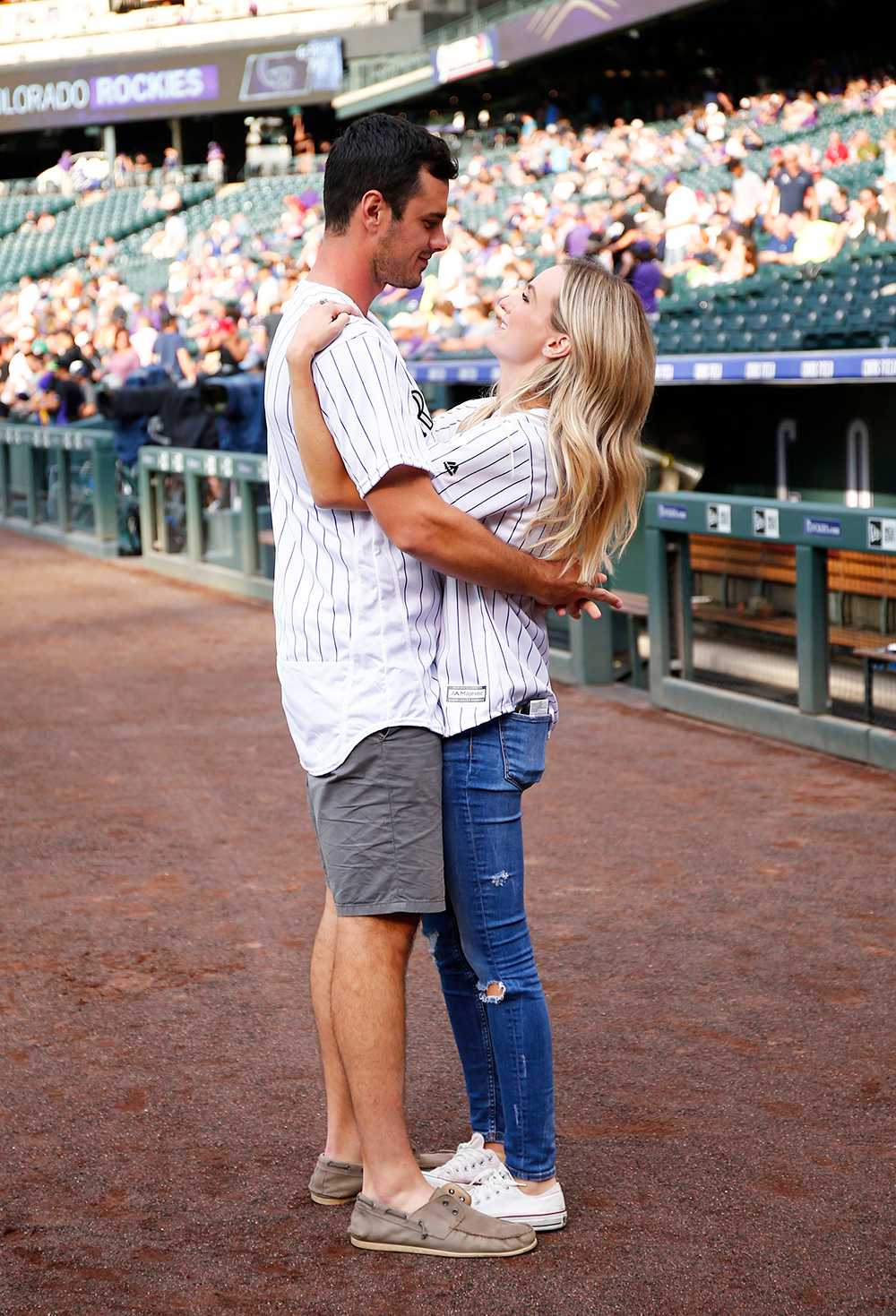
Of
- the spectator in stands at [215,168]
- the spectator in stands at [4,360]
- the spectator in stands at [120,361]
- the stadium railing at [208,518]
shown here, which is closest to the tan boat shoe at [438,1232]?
the stadium railing at [208,518]

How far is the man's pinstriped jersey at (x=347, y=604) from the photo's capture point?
230cm

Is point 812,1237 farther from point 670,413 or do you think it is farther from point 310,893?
point 670,413

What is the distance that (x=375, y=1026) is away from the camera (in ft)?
7.79

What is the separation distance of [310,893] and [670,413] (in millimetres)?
5401

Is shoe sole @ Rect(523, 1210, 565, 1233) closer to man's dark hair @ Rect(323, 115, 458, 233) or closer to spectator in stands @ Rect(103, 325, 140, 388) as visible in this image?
man's dark hair @ Rect(323, 115, 458, 233)

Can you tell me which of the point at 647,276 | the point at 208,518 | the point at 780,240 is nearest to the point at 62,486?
the point at 208,518

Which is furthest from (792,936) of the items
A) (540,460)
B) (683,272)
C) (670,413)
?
(683,272)

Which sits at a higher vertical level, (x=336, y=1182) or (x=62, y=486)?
(x=62, y=486)

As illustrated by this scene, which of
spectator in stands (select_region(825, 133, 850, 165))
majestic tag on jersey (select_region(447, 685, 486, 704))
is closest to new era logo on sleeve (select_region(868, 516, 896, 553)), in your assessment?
majestic tag on jersey (select_region(447, 685, 486, 704))

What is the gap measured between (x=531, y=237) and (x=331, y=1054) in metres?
15.4

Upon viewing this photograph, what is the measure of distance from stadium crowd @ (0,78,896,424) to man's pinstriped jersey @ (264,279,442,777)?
4776mm

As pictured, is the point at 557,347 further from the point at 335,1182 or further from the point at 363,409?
the point at 335,1182

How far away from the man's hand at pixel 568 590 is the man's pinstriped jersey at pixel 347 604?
0.20 meters

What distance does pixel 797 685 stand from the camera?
5992 mm
